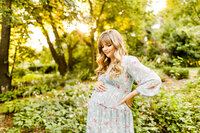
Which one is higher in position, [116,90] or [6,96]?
[116,90]

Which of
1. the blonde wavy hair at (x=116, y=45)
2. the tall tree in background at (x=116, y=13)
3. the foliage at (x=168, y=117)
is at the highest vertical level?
the tall tree in background at (x=116, y=13)

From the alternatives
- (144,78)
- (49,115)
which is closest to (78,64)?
(49,115)

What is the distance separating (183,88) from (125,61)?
460 cm

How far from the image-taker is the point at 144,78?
150 cm

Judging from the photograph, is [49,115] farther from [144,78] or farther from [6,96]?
[6,96]

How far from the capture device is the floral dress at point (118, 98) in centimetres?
151

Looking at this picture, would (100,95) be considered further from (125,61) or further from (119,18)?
(119,18)

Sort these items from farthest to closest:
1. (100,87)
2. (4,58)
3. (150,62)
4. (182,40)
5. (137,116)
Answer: (182,40) < (150,62) < (4,58) < (137,116) < (100,87)

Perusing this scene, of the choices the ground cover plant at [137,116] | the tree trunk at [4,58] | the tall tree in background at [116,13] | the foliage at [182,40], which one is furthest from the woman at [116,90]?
the foliage at [182,40]

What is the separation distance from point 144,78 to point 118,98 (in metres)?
0.41

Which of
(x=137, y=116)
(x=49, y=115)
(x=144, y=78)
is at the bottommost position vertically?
(x=49, y=115)

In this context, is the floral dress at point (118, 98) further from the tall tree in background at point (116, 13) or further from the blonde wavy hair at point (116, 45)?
the tall tree in background at point (116, 13)

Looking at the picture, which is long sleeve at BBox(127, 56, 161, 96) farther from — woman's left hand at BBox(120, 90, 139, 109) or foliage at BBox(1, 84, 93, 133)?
foliage at BBox(1, 84, 93, 133)

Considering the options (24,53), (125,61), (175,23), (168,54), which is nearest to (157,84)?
(125,61)
